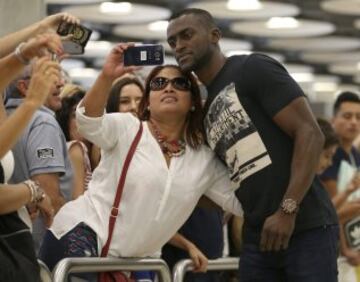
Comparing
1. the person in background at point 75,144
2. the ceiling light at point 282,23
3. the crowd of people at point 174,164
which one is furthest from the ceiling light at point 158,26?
the crowd of people at point 174,164

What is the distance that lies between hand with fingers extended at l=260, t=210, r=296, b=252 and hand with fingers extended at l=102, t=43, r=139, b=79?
98cm

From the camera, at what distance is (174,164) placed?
4945 millimetres

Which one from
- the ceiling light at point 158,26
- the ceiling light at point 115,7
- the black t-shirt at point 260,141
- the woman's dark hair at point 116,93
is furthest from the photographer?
the ceiling light at point 158,26

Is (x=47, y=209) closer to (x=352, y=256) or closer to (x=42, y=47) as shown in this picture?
(x=42, y=47)

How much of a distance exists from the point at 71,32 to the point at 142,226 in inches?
38.5

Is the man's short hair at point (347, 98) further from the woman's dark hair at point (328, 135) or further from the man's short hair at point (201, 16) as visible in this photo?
the man's short hair at point (201, 16)

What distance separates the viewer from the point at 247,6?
15727 millimetres

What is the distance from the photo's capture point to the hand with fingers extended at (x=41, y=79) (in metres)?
4.00

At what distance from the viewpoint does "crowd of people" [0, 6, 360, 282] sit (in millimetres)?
4316

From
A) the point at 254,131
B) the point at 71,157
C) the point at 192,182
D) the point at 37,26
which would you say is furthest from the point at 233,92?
the point at 71,157

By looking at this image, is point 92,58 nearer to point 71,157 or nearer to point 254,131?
point 71,157

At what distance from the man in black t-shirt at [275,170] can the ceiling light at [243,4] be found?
11.0 meters

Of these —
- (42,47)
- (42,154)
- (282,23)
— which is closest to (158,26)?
(282,23)

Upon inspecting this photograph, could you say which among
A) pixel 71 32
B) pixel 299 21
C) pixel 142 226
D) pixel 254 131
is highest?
pixel 71 32
